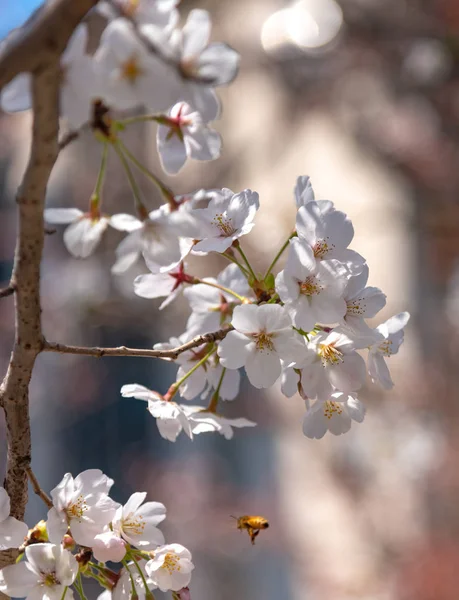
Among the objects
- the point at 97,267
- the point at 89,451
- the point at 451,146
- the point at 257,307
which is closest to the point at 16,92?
the point at 257,307

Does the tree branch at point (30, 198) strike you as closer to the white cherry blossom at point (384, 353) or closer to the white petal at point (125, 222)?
the white petal at point (125, 222)

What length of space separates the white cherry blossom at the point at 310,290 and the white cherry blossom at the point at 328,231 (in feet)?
Answer: 0.04

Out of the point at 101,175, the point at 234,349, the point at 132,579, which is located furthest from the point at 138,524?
the point at 101,175

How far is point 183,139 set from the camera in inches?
18.5

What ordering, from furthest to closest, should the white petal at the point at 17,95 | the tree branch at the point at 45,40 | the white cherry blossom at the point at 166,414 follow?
the white cherry blossom at the point at 166,414
the white petal at the point at 17,95
the tree branch at the point at 45,40

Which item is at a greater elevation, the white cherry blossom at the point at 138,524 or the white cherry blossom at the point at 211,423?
the white cherry blossom at the point at 211,423

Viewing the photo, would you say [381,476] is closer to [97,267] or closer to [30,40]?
[97,267]

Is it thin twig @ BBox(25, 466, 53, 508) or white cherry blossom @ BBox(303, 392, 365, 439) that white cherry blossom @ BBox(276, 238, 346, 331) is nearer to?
white cherry blossom @ BBox(303, 392, 365, 439)

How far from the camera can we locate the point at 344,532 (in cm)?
305

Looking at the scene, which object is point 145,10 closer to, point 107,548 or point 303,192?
point 303,192

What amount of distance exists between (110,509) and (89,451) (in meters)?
3.02

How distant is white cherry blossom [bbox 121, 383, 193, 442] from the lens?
1.69 ft

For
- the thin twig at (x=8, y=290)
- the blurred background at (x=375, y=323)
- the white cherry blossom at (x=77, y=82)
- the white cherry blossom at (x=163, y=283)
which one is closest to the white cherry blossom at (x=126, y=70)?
the white cherry blossom at (x=77, y=82)

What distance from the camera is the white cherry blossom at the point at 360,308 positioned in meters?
0.46
